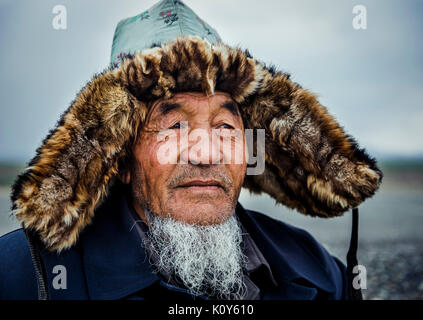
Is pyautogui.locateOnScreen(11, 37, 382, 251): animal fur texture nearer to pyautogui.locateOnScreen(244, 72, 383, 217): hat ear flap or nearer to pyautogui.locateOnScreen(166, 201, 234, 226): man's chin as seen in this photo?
pyautogui.locateOnScreen(244, 72, 383, 217): hat ear flap

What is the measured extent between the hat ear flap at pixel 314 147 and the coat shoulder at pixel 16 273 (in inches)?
52.3

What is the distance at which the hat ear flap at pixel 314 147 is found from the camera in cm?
190

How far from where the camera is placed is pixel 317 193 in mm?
2018

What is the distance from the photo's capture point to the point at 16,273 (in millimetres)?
1566

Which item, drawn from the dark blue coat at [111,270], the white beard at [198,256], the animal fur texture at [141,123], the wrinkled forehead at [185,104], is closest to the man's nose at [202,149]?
the wrinkled forehead at [185,104]

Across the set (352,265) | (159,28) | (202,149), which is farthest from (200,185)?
(352,265)

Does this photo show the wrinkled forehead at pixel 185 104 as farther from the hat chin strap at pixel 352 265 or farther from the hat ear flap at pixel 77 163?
the hat chin strap at pixel 352 265

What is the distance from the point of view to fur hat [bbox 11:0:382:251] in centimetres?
148

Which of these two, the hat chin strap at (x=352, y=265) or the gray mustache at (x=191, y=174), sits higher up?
the gray mustache at (x=191, y=174)

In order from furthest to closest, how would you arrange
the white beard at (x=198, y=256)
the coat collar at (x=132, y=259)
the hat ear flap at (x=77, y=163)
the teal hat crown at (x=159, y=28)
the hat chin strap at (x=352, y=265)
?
the hat chin strap at (x=352, y=265) → the teal hat crown at (x=159, y=28) → the white beard at (x=198, y=256) → the coat collar at (x=132, y=259) → the hat ear flap at (x=77, y=163)

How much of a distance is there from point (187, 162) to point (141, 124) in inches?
12.1

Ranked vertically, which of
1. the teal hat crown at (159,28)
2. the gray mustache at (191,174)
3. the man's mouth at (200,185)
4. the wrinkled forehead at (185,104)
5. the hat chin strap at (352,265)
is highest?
the teal hat crown at (159,28)

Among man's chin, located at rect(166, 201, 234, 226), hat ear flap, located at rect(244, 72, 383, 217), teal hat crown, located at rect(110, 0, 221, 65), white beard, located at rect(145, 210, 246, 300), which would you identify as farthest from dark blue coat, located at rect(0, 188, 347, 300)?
teal hat crown, located at rect(110, 0, 221, 65)
